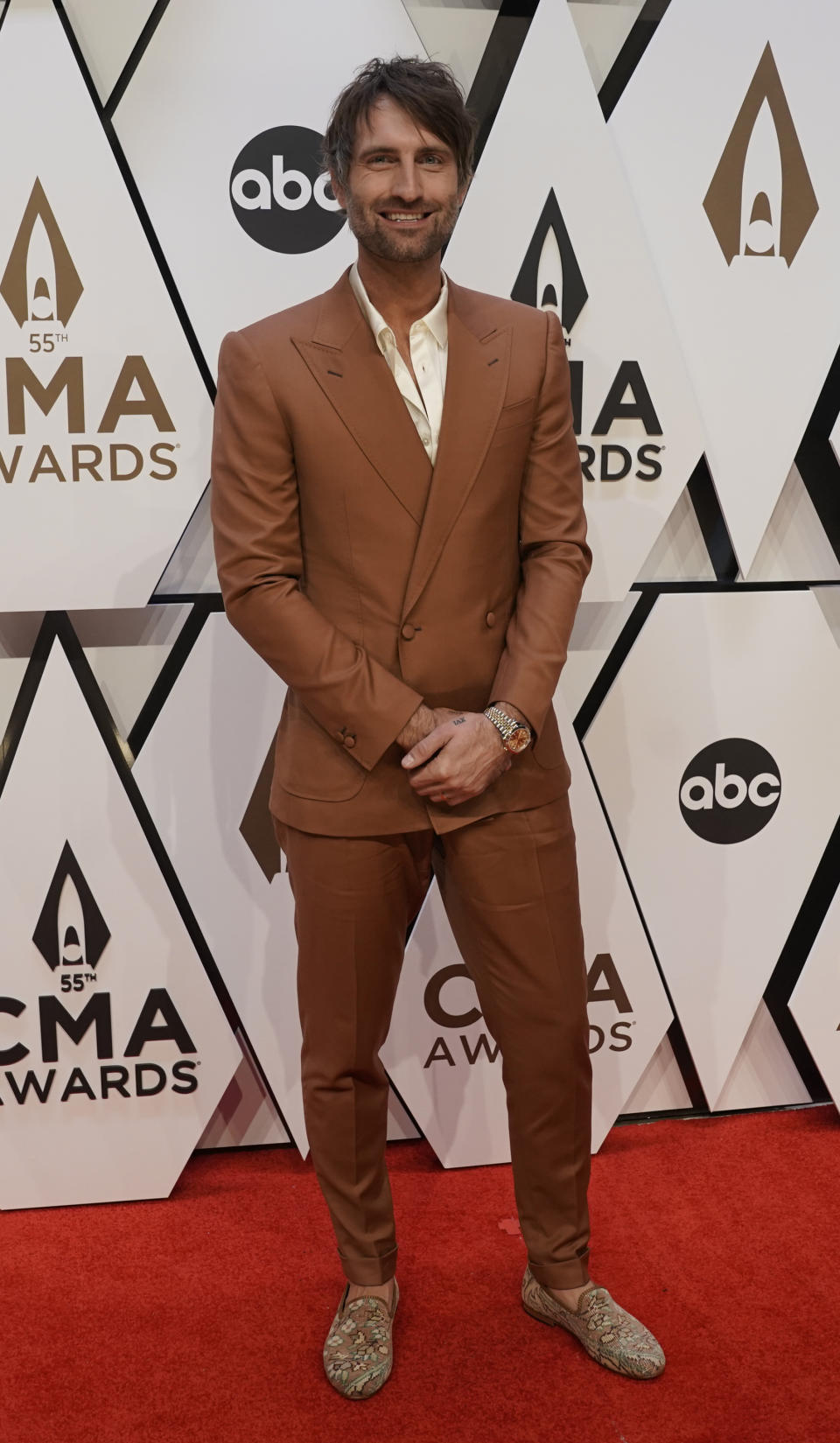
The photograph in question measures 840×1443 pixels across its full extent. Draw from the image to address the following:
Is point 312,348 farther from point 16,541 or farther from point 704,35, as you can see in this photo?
point 704,35

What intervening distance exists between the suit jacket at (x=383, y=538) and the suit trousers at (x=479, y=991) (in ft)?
0.23

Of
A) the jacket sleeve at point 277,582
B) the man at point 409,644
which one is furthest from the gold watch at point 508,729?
the jacket sleeve at point 277,582

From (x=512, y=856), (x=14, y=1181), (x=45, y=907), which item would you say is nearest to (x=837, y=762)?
(x=512, y=856)

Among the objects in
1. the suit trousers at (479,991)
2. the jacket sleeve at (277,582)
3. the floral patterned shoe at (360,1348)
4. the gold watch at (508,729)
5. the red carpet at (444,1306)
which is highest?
the jacket sleeve at (277,582)

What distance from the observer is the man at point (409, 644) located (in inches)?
68.0

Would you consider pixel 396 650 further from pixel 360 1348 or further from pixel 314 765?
pixel 360 1348

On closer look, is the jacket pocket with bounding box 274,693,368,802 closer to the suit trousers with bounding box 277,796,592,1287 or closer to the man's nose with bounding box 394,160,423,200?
the suit trousers with bounding box 277,796,592,1287

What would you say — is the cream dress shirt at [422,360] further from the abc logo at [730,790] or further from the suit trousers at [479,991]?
the abc logo at [730,790]

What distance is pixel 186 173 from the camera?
2.21 metres

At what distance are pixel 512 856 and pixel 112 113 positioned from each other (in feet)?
4.87

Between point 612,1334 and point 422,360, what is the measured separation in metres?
1.50

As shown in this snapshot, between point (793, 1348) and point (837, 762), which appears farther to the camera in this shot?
point (837, 762)

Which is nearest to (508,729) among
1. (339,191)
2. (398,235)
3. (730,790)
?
(398,235)

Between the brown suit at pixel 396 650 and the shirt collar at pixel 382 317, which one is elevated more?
the shirt collar at pixel 382 317
